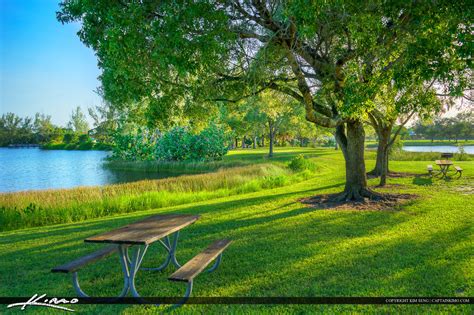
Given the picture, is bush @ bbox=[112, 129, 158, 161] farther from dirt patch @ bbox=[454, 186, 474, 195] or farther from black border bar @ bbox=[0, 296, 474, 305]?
black border bar @ bbox=[0, 296, 474, 305]

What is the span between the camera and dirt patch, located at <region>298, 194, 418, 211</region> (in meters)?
9.87

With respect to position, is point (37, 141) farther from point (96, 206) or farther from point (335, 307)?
point (335, 307)

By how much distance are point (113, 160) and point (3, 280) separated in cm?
3309

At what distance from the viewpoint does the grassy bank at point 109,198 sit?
35.0 ft

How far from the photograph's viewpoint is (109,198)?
505 inches

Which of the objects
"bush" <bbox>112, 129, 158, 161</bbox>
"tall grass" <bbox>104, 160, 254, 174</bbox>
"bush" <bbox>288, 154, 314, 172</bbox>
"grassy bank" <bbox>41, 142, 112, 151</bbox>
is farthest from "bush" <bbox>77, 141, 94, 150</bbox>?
"bush" <bbox>288, 154, 314, 172</bbox>

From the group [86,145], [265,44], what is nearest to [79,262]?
[265,44]

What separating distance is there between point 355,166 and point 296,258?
6392mm

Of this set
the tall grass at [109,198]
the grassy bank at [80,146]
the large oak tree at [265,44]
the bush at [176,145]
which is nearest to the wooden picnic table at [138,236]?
the large oak tree at [265,44]

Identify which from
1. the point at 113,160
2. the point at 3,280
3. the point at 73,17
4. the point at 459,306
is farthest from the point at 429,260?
the point at 113,160

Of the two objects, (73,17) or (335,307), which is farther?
(73,17)

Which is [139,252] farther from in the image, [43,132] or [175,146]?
[43,132]

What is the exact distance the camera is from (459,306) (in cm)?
393
